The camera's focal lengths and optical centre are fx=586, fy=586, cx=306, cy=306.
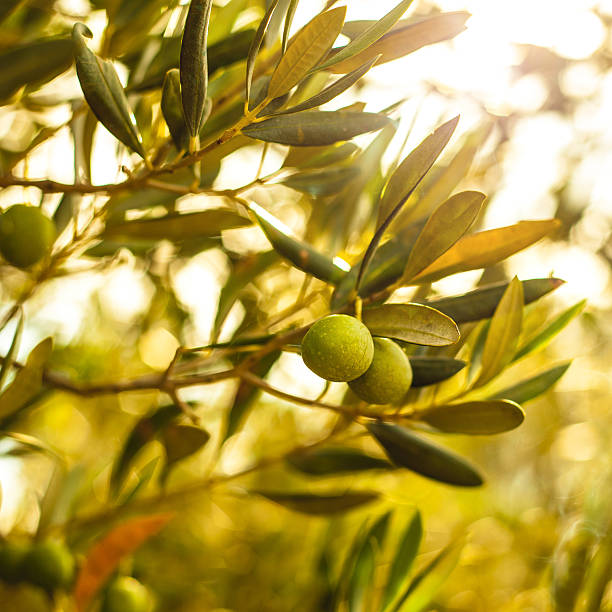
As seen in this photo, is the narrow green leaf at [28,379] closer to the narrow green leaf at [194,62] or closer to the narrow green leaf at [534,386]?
the narrow green leaf at [194,62]

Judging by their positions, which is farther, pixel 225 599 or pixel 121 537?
pixel 225 599

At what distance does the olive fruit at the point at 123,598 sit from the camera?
1.06m

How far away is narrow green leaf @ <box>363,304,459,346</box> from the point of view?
1.98ft

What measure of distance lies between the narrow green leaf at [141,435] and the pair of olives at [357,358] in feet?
1.76

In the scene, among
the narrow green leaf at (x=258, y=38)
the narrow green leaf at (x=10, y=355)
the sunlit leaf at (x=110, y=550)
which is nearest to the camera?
the narrow green leaf at (x=258, y=38)

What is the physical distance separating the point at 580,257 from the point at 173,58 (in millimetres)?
1504

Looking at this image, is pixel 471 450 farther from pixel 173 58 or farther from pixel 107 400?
pixel 173 58

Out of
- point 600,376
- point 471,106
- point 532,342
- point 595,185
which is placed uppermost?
→ point 471,106

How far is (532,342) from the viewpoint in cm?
86

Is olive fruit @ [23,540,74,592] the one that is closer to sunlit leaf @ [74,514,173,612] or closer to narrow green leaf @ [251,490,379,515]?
sunlit leaf @ [74,514,173,612]

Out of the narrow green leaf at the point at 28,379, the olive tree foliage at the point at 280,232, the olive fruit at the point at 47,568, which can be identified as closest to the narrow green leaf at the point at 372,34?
the olive tree foliage at the point at 280,232

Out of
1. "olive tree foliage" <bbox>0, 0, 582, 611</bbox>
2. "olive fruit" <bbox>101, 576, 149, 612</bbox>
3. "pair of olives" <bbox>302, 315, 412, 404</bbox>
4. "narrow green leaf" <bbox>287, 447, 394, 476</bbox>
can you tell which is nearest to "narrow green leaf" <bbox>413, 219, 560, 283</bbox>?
"olive tree foliage" <bbox>0, 0, 582, 611</bbox>

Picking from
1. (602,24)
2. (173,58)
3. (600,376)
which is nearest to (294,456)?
(173,58)

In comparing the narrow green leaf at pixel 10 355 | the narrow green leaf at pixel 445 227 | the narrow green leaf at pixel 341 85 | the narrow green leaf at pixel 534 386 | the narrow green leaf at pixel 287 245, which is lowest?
the narrow green leaf at pixel 10 355
